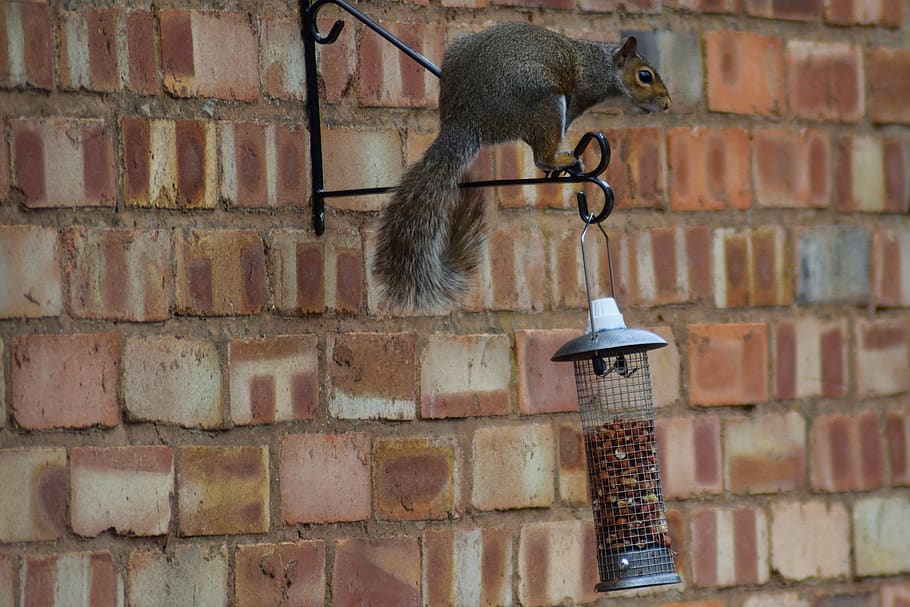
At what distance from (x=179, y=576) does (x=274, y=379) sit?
250 mm

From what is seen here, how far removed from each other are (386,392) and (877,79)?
34.2 inches

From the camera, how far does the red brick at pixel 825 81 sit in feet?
6.07

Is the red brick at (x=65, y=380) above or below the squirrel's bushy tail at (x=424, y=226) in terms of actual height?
below

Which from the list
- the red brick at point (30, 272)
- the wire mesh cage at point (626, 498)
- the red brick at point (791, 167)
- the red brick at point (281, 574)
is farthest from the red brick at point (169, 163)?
the red brick at point (791, 167)

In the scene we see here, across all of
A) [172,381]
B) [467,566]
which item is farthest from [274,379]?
[467,566]

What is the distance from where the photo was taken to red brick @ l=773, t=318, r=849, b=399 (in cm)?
182

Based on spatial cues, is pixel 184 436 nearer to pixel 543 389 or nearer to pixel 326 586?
pixel 326 586

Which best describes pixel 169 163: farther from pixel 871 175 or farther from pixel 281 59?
pixel 871 175

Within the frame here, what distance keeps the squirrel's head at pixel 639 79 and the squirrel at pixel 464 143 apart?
7 centimetres

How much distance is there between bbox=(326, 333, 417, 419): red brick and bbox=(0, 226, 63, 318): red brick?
0.33 metres

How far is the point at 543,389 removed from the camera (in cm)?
169

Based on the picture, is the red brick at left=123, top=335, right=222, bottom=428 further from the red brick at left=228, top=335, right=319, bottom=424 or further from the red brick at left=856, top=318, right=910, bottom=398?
the red brick at left=856, top=318, right=910, bottom=398

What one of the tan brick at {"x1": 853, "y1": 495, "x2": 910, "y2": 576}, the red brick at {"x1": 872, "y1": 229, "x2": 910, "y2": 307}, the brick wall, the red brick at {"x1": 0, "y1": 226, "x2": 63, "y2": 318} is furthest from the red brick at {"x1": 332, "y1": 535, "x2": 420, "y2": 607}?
the red brick at {"x1": 872, "y1": 229, "x2": 910, "y2": 307}

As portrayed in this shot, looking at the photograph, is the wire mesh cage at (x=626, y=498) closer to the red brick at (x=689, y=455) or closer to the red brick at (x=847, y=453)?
the red brick at (x=689, y=455)
